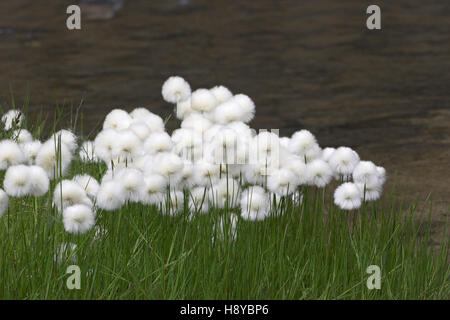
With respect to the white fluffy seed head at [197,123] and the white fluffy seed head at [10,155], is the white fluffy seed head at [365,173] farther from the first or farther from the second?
the white fluffy seed head at [10,155]

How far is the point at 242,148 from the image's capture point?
144 inches

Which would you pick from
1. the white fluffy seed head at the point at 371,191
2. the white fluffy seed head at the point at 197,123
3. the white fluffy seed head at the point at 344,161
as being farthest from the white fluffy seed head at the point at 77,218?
the white fluffy seed head at the point at 371,191

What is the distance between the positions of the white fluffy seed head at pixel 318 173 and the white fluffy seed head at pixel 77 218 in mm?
1084

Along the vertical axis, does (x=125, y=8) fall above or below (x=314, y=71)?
above

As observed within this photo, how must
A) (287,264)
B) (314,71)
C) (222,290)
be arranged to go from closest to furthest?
1. (222,290)
2. (287,264)
3. (314,71)

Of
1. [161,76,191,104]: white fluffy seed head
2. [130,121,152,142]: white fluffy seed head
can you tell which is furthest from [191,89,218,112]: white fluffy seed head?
[130,121,152,142]: white fluffy seed head

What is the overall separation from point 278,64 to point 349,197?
7171 millimetres

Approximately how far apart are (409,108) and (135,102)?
3000 mm

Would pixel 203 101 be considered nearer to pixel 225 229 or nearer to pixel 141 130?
pixel 141 130

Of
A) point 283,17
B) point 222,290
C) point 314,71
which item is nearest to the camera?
point 222,290
